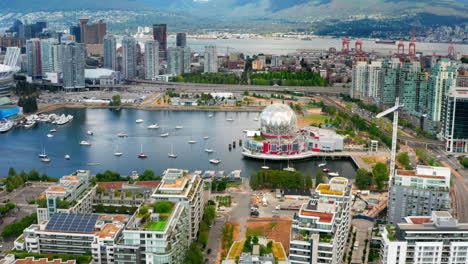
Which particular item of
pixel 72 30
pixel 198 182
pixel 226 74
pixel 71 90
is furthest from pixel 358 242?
pixel 72 30

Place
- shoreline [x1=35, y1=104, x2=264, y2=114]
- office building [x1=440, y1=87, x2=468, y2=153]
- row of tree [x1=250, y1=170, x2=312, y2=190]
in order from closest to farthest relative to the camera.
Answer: row of tree [x1=250, y1=170, x2=312, y2=190] → office building [x1=440, y1=87, x2=468, y2=153] → shoreline [x1=35, y1=104, x2=264, y2=114]

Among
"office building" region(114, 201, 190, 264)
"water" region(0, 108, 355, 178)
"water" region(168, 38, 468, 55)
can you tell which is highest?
"water" region(168, 38, 468, 55)

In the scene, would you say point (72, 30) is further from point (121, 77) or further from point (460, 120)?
point (460, 120)

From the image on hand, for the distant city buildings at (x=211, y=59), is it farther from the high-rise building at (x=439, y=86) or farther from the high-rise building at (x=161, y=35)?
the high-rise building at (x=439, y=86)

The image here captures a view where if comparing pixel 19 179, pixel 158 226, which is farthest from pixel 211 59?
pixel 158 226

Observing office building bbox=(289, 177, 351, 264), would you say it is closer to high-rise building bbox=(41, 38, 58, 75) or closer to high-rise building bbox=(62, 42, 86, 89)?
high-rise building bbox=(62, 42, 86, 89)

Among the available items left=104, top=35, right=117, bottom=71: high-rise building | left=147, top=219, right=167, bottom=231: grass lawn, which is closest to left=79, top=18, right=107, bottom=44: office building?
left=104, top=35, right=117, bottom=71: high-rise building
